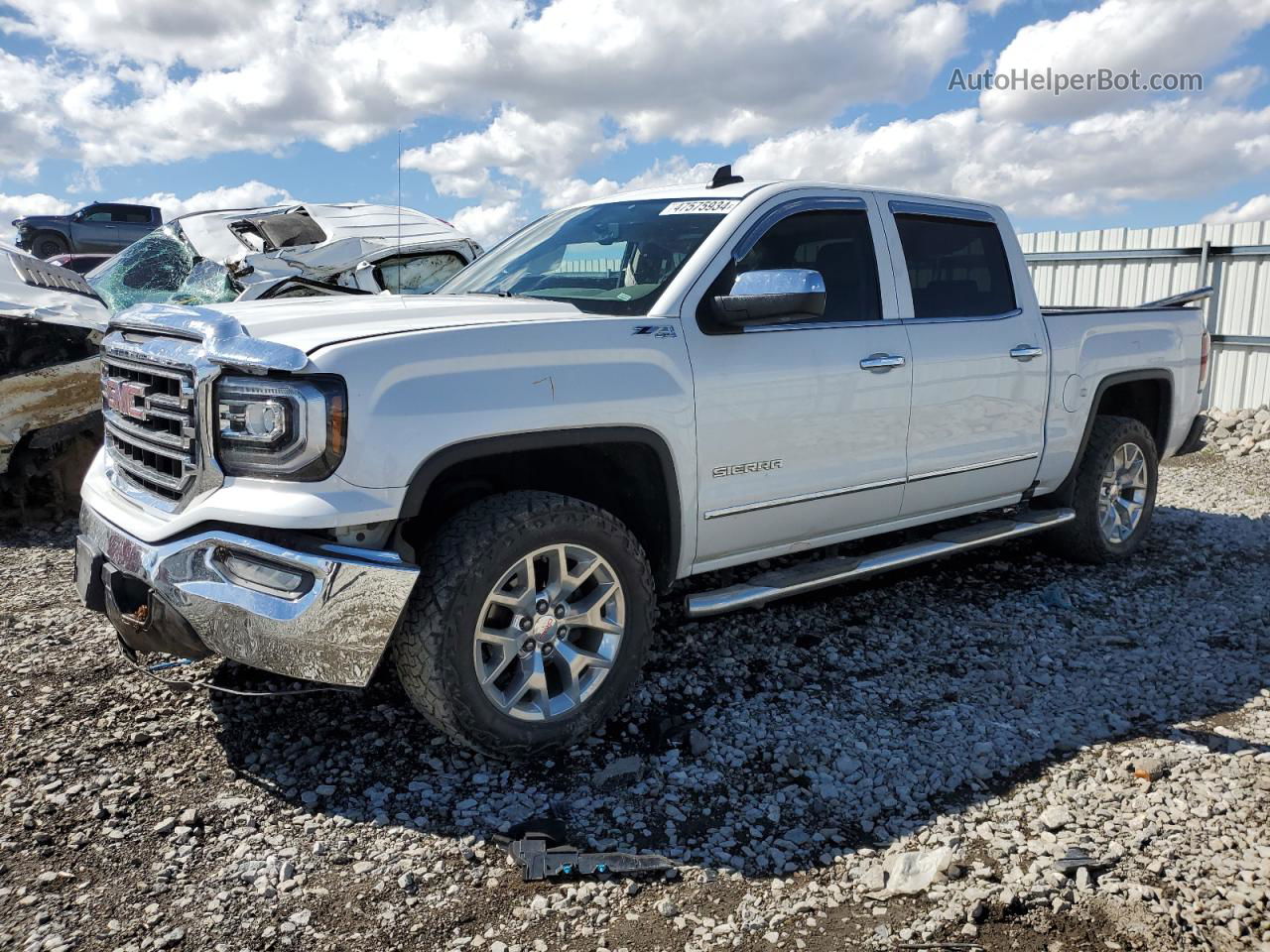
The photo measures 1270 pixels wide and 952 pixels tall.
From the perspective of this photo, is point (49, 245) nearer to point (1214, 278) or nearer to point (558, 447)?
point (1214, 278)

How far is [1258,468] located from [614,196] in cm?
830

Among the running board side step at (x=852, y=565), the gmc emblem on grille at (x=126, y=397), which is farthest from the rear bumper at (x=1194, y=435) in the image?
the gmc emblem on grille at (x=126, y=397)

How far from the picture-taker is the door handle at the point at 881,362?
4.22 meters

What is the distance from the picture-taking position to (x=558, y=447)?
A: 357cm

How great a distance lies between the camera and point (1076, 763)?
141 inches

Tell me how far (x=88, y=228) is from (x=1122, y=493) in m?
29.1

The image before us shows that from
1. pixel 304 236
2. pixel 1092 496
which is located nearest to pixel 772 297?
pixel 1092 496

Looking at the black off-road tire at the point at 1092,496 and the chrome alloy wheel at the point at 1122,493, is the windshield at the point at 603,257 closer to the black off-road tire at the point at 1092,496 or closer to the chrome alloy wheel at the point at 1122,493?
the black off-road tire at the point at 1092,496

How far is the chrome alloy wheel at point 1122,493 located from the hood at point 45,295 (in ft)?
20.9

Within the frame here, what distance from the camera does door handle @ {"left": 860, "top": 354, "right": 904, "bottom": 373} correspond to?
422 cm

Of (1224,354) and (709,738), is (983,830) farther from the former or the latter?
(1224,354)

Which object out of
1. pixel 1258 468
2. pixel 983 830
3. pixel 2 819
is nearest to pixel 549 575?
pixel 983 830

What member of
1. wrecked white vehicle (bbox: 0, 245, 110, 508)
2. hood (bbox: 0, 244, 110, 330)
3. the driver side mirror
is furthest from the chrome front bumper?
hood (bbox: 0, 244, 110, 330)

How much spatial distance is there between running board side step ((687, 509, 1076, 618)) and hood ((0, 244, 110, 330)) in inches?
188
